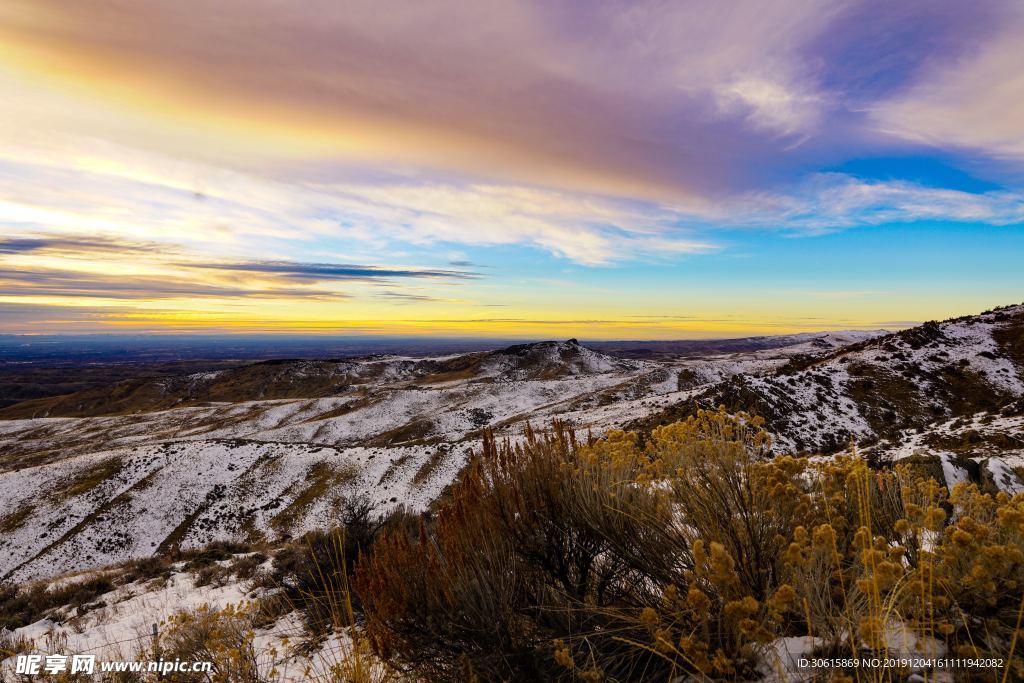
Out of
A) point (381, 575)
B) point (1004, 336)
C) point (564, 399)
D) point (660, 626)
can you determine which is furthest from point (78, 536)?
point (1004, 336)

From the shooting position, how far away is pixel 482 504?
376 cm

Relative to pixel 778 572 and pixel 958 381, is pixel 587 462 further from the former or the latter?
pixel 958 381

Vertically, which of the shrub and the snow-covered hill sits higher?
the shrub

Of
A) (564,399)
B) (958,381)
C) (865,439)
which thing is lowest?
(564,399)

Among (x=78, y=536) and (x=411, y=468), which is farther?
(x=411, y=468)

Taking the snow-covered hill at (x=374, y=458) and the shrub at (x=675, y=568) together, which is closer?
the shrub at (x=675, y=568)

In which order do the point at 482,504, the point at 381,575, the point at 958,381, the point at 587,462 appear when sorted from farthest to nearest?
the point at 958,381, the point at 587,462, the point at 482,504, the point at 381,575

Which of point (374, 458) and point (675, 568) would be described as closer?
point (675, 568)

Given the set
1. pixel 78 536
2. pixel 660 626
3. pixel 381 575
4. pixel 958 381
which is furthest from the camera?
pixel 958 381

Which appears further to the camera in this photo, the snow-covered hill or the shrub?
the snow-covered hill

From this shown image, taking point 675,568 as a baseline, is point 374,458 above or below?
below

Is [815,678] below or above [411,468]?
above

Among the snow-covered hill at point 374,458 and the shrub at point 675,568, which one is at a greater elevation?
the shrub at point 675,568

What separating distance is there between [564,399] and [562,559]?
52579 mm
